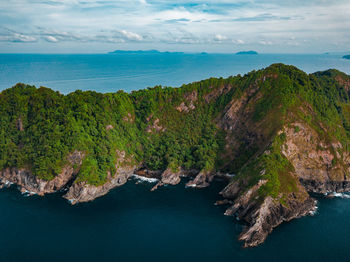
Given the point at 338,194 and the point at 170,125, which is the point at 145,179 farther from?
the point at 338,194

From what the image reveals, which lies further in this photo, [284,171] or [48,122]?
[48,122]

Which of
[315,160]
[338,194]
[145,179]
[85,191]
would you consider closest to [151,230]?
[85,191]

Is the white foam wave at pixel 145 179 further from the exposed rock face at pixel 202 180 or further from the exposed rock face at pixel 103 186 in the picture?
the exposed rock face at pixel 202 180

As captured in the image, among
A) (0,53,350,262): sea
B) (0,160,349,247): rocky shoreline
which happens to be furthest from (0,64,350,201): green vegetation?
(0,53,350,262): sea

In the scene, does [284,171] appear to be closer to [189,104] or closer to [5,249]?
[189,104]

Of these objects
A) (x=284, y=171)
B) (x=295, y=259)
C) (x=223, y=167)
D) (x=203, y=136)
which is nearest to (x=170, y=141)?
(x=203, y=136)

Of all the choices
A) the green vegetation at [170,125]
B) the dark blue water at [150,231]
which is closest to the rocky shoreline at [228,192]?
the dark blue water at [150,231]

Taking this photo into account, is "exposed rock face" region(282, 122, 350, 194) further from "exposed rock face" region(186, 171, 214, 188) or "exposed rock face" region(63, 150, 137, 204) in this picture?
"exposed rock face" region(63, 150, 137, 204)
